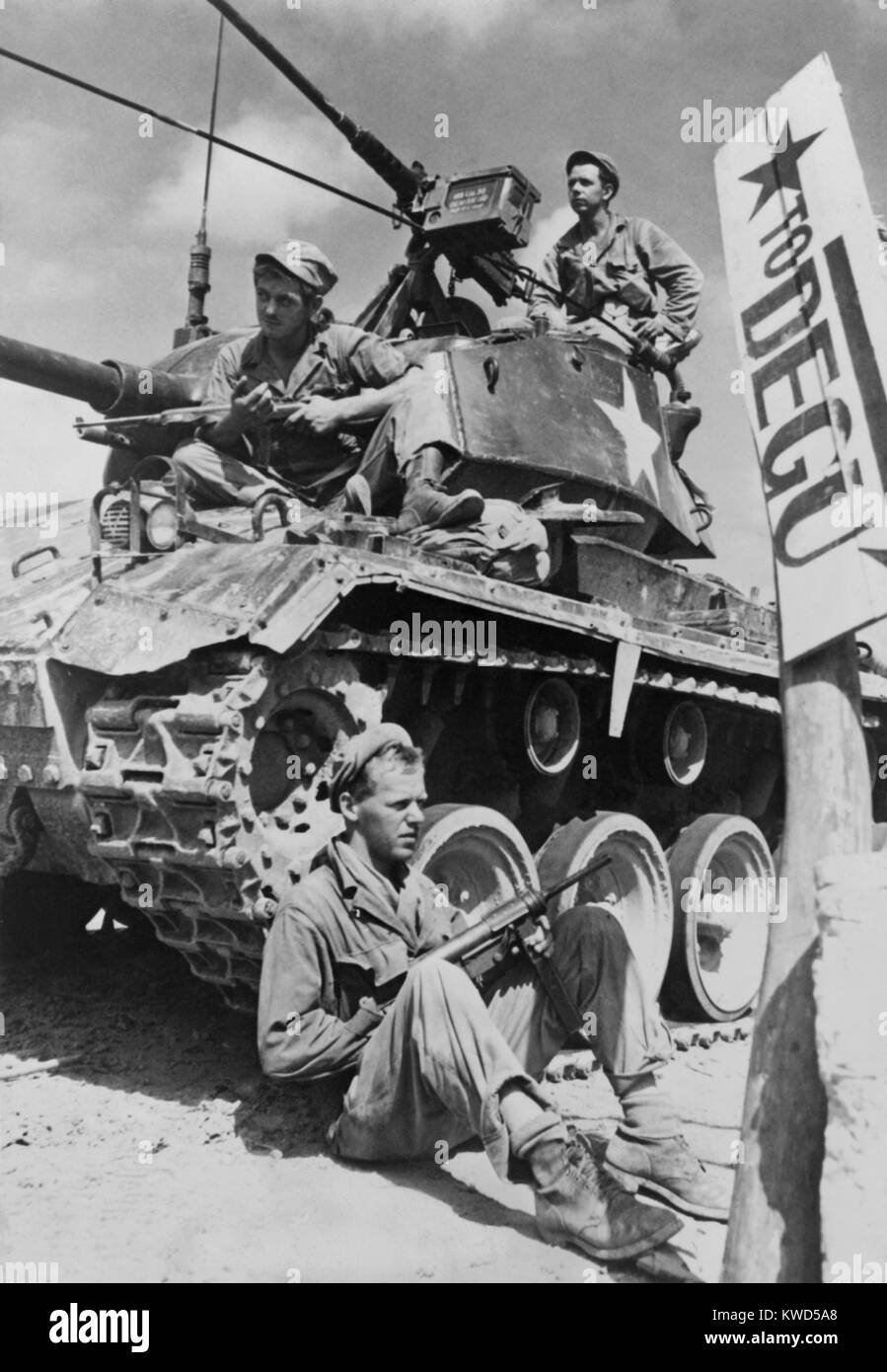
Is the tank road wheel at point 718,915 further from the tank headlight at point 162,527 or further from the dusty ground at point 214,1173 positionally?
the tank headlight at point 162,527

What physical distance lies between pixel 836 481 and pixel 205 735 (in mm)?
2451

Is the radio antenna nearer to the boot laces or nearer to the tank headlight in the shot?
the tank headlight

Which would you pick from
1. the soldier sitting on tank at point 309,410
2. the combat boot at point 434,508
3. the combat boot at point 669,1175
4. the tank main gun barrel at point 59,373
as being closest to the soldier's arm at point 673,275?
the soldier sitting on tank at point 309,410

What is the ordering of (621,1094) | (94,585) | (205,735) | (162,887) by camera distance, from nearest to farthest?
(621,1094)
(205,735)
(162,887)
(94,585)

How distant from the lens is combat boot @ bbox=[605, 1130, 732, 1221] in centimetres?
429

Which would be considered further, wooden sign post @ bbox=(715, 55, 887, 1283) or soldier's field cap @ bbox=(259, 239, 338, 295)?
soldier's field cap @ bbox=(259, 239, 338, 295)

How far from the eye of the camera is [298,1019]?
428 cm

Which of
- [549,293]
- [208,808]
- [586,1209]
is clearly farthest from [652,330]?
[586,1209]

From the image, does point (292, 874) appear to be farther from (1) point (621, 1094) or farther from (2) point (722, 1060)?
(2) point (722, 1060)

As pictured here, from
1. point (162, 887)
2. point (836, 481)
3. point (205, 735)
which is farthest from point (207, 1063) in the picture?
point (836, 481)

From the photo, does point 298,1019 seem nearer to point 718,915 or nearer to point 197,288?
point 718,915

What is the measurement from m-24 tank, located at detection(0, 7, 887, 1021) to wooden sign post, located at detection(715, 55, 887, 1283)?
0.30 m

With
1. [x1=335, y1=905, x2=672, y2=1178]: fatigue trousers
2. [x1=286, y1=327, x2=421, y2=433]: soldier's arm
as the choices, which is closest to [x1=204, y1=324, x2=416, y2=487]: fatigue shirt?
[x1=286, y1=327, x2=421, y2=433]: soldier's arm
